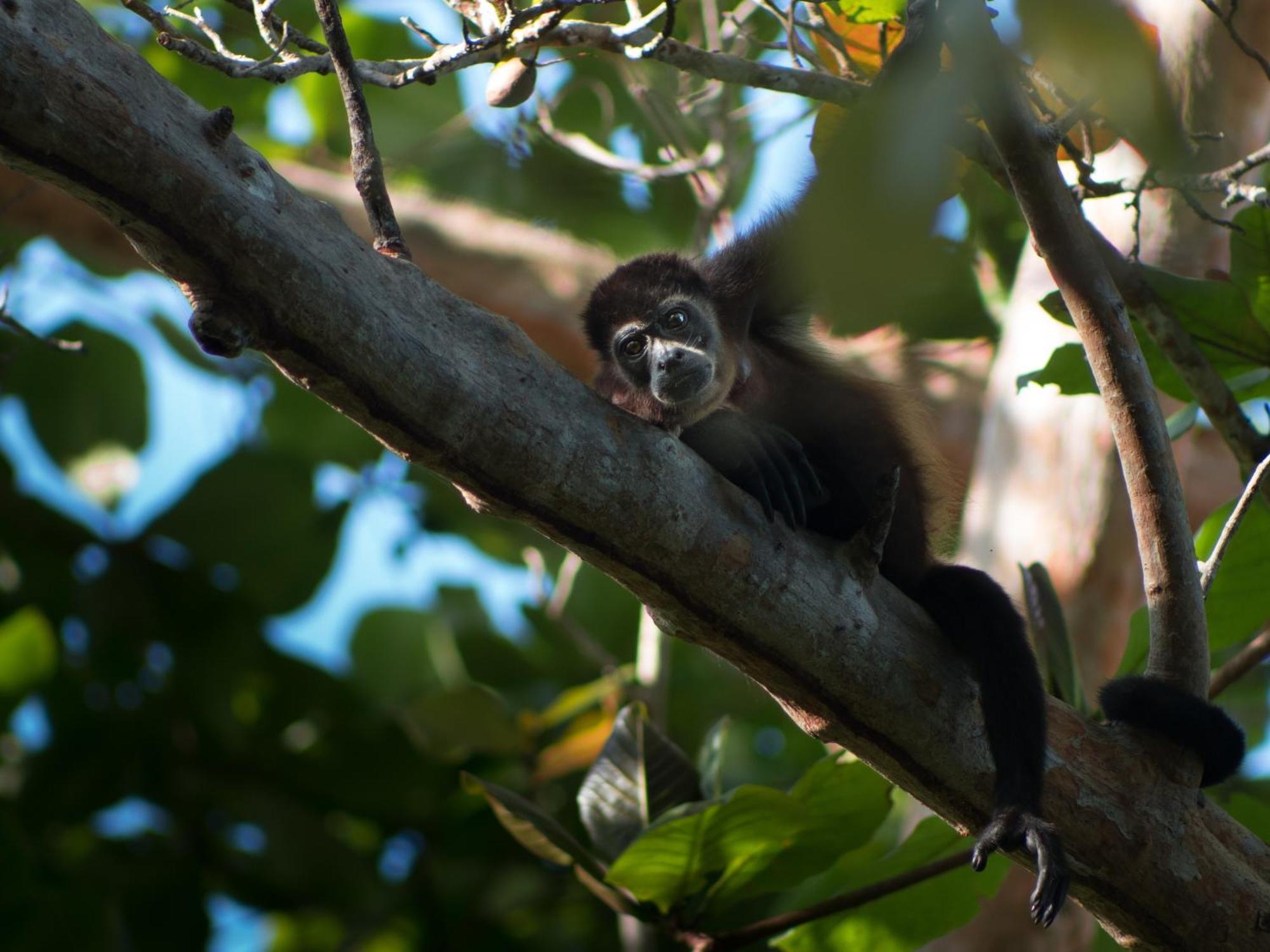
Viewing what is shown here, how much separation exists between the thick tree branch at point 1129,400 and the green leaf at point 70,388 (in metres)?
4.15

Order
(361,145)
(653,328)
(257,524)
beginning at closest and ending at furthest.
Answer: (361,145) < (653,328) < (257,524)

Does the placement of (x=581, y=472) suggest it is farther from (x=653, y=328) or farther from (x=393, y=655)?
(x=393, y=655)

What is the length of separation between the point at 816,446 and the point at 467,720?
1.40 m

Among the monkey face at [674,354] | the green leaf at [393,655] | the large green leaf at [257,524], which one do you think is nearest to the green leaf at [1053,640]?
the monkey face at [674,354]

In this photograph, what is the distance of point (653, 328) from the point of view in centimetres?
334

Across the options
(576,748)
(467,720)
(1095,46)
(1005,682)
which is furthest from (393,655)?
(1095,46)

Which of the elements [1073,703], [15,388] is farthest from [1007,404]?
[15,388]

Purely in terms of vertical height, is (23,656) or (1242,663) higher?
(1242,663)

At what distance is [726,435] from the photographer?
255cm

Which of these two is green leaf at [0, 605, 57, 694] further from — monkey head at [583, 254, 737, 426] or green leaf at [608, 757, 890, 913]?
green leaf at [608, 757, 890, 913]

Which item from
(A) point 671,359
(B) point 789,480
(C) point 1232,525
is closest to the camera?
(C) point 1232,525

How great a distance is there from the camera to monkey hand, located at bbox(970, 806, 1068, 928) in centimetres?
202

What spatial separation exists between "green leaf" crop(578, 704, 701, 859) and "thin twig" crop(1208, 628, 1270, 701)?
1083 millimetres

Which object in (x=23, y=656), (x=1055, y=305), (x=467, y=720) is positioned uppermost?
A: (x=1055, y=305)
